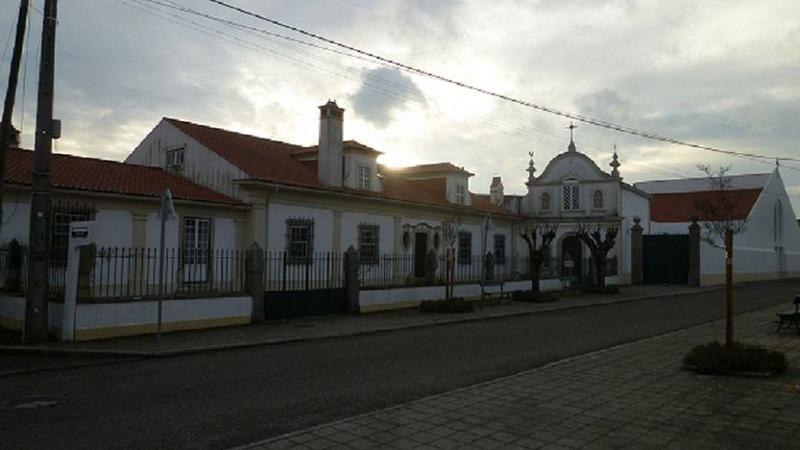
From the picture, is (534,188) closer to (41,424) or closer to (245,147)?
(245,147)

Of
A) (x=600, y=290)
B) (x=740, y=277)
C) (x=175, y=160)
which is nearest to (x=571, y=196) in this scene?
(x=600, y=290)

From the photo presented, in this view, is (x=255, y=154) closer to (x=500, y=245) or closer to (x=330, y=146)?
(x=330, y=146)

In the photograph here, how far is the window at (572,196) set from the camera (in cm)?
3616

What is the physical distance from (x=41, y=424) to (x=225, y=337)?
21.4ft

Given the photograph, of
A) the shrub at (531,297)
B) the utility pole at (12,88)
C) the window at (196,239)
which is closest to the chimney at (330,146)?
the window at (196,239)

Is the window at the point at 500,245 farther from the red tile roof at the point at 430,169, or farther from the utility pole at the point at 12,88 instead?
the utility pole at the point at 12,88

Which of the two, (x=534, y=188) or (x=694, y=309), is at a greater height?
(x=534, y=188)

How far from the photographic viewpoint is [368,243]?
25.0 m

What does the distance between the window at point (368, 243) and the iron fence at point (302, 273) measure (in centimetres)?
295

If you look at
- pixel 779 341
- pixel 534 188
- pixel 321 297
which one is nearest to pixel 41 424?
pixel 321 297

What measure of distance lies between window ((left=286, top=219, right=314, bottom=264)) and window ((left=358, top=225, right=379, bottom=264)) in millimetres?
2816

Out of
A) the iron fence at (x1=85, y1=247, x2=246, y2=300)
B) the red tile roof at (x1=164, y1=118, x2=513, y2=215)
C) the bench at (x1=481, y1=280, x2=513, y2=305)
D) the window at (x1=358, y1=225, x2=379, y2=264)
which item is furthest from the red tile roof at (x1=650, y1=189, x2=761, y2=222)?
the iron fence at (x1=85, y1=247, x2=246, y2=300)

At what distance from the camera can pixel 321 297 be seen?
683 inches

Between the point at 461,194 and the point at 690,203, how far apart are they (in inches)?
1109
